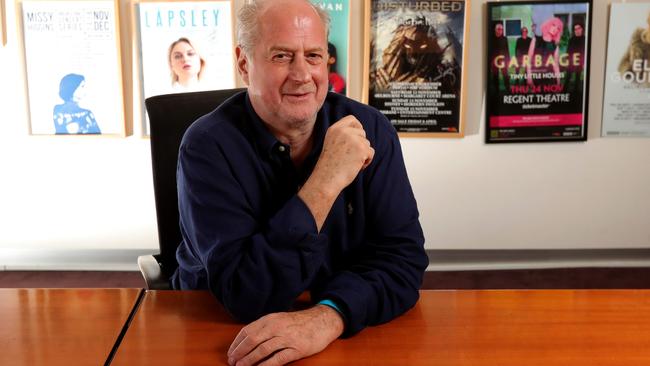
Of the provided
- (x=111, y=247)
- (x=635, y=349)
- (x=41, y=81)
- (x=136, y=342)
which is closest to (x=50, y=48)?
(x=41, y=81)

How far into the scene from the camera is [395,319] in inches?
50.5

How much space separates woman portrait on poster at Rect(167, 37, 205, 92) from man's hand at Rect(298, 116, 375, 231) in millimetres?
1901

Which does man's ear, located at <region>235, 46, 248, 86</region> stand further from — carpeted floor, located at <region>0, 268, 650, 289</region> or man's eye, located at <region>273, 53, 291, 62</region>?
carpeted floor, located at <region>0, 268, 650, 289</region>

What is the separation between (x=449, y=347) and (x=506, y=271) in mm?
2472

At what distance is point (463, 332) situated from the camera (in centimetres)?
120

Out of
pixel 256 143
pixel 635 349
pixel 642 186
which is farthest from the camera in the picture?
pixel 642 186

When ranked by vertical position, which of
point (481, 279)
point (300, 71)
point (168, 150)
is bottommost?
point (481, 279)

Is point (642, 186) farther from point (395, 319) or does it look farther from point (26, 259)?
point (26, 259)

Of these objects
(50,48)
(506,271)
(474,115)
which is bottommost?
(506,271)

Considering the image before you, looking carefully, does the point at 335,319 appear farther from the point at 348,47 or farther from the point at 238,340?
the point at 348,47

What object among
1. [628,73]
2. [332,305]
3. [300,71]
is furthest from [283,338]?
[628,73]

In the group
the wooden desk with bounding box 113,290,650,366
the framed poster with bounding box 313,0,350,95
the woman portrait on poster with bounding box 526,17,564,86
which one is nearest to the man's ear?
the wooden desk with bounding box 113,290,650,366

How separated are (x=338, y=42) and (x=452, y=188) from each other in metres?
0.95

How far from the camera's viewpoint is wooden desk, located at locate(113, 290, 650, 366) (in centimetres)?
111
